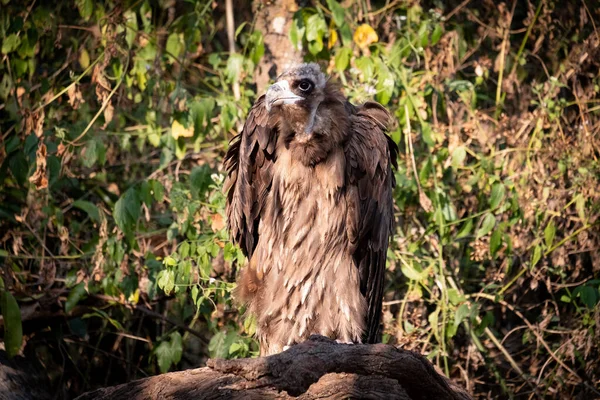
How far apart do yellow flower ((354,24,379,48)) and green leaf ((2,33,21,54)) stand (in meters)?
2.25

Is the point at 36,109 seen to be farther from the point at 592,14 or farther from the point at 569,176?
→ the point at 592,14

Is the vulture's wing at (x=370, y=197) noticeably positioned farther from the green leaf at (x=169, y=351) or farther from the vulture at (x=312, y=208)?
the green leaf at (x=169, y=351)

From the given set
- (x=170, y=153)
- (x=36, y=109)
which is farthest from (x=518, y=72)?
(x=36, y=109)

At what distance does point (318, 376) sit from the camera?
11.4 feet

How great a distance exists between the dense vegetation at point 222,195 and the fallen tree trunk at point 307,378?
4.75ft

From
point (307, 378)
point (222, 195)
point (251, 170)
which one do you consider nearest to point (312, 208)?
point (251, 170)

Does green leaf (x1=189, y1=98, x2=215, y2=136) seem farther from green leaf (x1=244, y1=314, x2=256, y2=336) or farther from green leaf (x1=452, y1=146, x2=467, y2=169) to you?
green leaf (x1=452, y1=146, x2=467, y2=169)

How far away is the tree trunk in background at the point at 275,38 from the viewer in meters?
6.21

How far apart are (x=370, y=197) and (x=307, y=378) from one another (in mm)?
1572

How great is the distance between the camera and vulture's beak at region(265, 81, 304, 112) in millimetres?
4523

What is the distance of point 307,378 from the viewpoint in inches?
135

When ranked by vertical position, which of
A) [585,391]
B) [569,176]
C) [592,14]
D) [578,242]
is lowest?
[585,391]

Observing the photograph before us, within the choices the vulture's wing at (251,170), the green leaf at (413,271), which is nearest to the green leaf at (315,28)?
the vulture's wing at (251,170)

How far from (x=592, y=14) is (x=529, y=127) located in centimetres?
112
